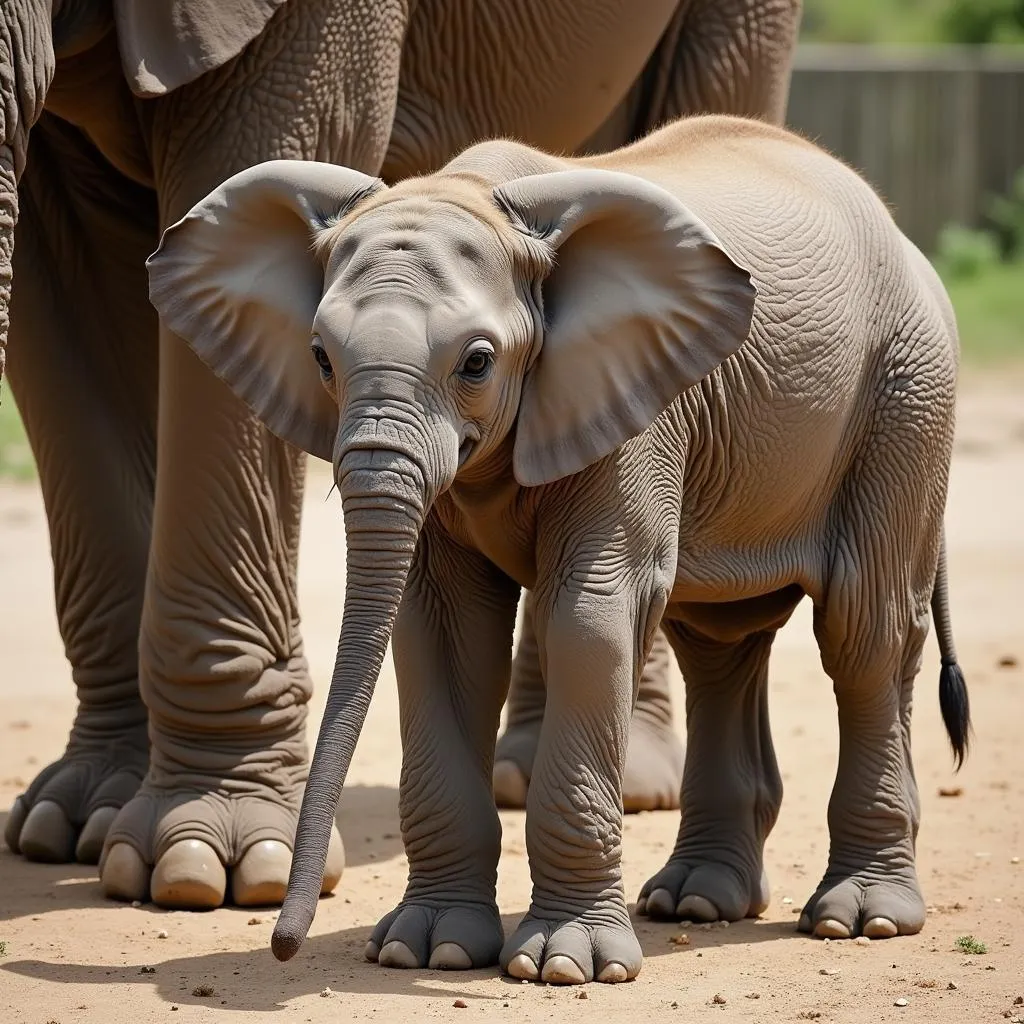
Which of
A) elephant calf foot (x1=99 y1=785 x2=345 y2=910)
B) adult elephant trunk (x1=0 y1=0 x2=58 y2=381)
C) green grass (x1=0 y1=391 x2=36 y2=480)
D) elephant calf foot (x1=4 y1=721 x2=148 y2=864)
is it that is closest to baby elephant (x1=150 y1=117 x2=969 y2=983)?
adult elephant trunk (x1=0 y1=0 x2=58 y2=381)

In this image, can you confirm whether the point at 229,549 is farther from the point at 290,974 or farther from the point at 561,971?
the point at 561,971

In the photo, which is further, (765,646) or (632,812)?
(632,812)

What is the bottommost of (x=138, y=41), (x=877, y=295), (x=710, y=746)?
(x=710, y=746)

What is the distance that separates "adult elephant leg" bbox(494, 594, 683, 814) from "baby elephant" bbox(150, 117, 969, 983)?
115cm

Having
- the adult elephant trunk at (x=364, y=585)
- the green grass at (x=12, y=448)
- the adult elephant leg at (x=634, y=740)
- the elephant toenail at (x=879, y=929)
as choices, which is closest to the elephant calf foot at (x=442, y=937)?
the adult elephant trunk at (x=364, y=585)

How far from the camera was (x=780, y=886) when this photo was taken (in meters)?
5.39

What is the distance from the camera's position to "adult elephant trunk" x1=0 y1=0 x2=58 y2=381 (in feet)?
13.9

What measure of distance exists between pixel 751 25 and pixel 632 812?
2.22 m

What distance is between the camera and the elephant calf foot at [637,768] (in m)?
6.22

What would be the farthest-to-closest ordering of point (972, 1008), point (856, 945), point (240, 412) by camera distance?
1. point (240, 412)
2. point (856, 945)
3. point (972, 1008)

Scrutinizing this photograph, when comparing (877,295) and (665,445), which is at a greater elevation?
(877,295)

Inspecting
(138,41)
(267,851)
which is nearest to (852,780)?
(267,851)

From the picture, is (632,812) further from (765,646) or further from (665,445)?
(665,445)

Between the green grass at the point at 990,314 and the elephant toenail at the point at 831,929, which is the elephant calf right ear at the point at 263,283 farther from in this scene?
the green grass at the point at 990,314
